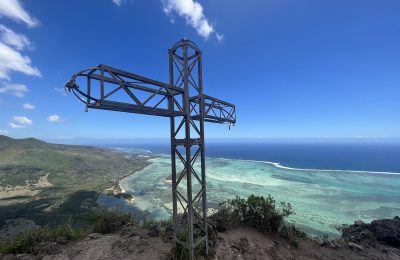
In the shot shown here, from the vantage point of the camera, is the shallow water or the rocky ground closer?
the rocky ground

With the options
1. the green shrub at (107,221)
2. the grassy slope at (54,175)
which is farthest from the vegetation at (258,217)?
the grassy slope at (54,175)

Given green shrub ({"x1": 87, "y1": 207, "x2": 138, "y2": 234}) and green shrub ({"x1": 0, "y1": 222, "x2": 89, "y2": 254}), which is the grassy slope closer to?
green shrub ({"x1": 87, "y1": 207, "x2": 138, "y2": 234})

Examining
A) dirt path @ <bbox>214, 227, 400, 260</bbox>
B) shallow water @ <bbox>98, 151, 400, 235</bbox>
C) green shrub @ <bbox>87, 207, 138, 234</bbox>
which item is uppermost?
green shrub @ <bbox>87, 207, 138, 234</bbox>

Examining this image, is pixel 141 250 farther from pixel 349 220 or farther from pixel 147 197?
pixel 147 197

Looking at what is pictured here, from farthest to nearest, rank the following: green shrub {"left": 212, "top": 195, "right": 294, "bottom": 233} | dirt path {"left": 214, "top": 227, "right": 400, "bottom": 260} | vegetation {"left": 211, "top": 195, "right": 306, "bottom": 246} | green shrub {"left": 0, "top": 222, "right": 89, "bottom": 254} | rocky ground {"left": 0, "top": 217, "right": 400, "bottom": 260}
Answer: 1. green shrub {"left": 212, "top": 195, "right": 294, "bottom": 233}
2. vegetation {"left": 211, "top": 195, "right": 306, "bottom": 246}
3. dirt path {"left": 214, "top": 227, "right": 400, "bottom": 260}
4. green shrub {"left": 0, "top": 222, "right": 89, "bottom": 254}
5. rocky ground {"left": 0, "top": 217, "right": 400, "bottom": 260}

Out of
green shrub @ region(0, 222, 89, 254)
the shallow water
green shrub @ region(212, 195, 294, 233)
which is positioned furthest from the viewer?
the shallow water

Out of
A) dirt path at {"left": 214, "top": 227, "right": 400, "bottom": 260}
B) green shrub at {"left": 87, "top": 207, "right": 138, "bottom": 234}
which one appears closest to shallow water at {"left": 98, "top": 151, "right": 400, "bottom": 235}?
dirt path at {"left": 214, "top": 227, "right": 400, "bottom": 260}

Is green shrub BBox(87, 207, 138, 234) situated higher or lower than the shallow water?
higher
